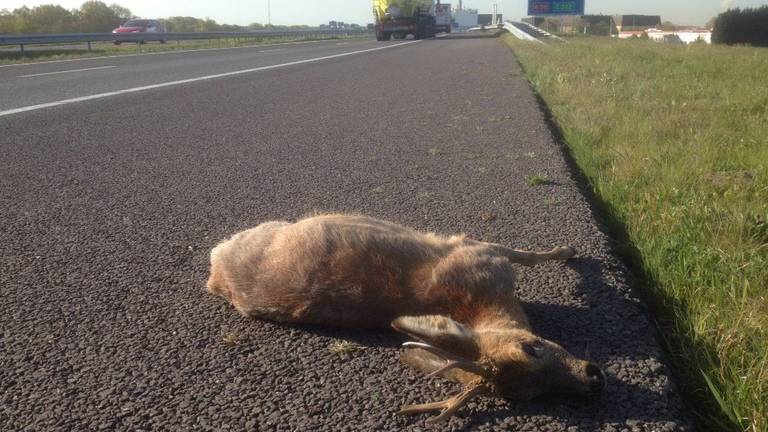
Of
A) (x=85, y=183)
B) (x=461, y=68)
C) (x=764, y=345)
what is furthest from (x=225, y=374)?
(x=461, y=68)

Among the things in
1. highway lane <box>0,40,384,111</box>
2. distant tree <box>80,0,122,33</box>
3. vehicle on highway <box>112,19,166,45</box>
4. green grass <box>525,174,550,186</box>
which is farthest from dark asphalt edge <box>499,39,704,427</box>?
distant tree <box>80,0,122,33</box>

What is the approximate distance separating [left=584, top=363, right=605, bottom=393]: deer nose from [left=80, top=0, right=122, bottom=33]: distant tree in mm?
62383

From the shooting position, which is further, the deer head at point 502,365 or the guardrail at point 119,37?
the guardrail at point 119,37

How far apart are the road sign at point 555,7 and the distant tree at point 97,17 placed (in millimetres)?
35109

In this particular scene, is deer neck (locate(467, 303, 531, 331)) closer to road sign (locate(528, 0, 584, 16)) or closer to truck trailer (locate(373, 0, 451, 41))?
truck trailer (locate(373, 0, 451, 41))

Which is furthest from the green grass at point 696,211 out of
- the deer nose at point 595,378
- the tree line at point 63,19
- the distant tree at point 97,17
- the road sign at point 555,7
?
the distant tree at point 97,17

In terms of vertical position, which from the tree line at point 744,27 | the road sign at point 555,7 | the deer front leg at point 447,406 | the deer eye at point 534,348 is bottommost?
the deer front leg at point 447,406

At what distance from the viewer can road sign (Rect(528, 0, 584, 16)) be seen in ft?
153

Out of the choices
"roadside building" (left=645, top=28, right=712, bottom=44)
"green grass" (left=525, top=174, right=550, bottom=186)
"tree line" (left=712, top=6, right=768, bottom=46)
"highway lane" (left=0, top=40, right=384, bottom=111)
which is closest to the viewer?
"green grass" (left=525, top=174, right=550, bottom=186)

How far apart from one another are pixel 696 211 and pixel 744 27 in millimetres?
32418

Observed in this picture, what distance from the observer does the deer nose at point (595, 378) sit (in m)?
2.14

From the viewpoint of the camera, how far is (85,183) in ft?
16.8

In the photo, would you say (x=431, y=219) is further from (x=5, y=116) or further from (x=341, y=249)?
(x=5, y=116)

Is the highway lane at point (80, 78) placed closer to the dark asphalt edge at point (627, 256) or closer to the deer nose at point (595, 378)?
the dark asphalt edge at point (627, 256)
